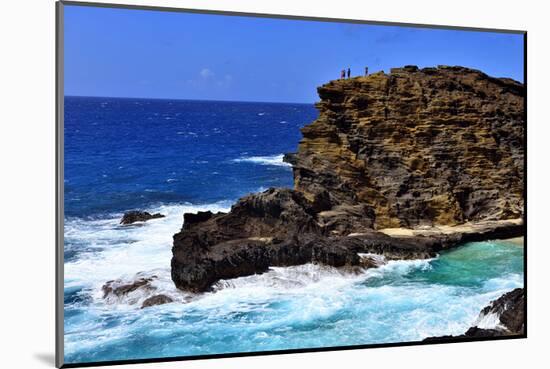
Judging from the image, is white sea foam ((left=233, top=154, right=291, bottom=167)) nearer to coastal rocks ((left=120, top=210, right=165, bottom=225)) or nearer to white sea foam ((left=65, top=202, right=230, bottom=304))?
white sea foam ((left=65, top=202, right=230, bottom=304))

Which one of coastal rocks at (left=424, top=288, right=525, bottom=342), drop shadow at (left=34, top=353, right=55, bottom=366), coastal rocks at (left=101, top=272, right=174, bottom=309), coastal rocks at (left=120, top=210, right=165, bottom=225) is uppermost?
coastal rocks at (left=120, top=210, right=165, bottom=225)

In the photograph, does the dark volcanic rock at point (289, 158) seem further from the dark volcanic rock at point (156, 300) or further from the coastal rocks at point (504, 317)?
the coastal rocks at point (504, 317)

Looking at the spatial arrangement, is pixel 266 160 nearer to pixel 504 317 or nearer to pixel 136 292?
pixel 136 292

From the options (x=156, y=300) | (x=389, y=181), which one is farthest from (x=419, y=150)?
(x=156, y=300)

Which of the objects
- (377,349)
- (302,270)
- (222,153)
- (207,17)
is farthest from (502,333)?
(207,17)

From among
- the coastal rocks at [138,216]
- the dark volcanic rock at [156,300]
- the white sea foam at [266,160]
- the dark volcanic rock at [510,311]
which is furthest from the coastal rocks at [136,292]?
the dark volcanic rock at [510,311]

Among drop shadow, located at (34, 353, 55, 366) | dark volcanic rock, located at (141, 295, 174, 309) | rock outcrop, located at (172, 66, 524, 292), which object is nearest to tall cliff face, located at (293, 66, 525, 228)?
rock outcrop, located at (172, 66, 524, 292)
